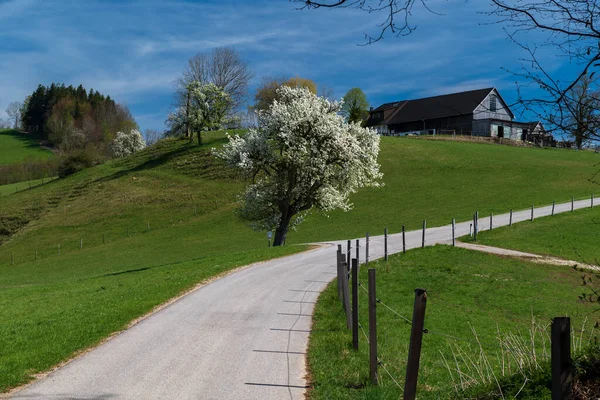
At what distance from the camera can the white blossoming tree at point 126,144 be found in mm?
119688

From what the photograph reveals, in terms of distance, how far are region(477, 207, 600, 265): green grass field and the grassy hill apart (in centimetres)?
1020

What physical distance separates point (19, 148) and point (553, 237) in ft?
472

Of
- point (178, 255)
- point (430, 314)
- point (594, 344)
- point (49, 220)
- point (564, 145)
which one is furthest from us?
point (49, 220)

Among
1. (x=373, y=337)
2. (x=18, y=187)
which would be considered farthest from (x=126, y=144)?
(x=373, y=337)

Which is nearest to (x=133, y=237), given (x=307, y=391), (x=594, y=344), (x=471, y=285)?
(x=471, y=285)

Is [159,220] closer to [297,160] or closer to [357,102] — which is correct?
[297,160]

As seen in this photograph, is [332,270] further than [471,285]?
Yes

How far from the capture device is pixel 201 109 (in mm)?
87000

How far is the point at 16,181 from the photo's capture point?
113m

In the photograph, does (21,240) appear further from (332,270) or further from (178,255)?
(332,270)

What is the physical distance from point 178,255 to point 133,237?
45.0 feet

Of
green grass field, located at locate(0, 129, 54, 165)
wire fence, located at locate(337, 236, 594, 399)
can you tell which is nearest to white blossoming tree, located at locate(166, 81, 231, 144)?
green grass field, located at locate(0, 129, 54, 165)

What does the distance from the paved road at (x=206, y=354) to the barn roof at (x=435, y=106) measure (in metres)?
80.9

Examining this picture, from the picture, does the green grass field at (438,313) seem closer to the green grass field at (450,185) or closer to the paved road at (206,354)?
the paved road at (206,354)
